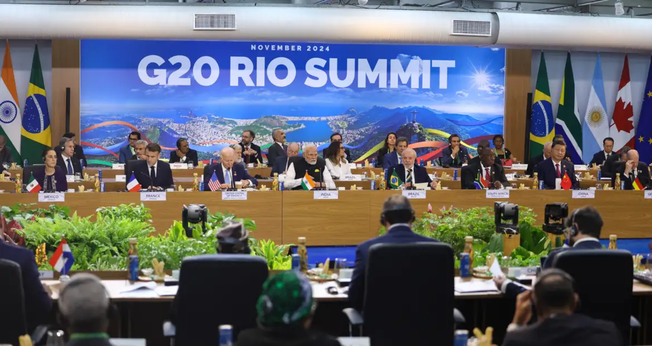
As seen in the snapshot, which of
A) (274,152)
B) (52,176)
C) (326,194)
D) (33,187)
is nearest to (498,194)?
(326,194)

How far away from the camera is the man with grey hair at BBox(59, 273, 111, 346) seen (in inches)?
89.4

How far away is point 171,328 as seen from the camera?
359cm

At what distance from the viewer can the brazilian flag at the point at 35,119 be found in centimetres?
1410

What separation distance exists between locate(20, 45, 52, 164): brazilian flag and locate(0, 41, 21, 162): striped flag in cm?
17

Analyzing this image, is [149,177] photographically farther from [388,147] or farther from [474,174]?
[388,147]

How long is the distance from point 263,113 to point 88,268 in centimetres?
973

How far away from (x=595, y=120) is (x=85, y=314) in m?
14.7

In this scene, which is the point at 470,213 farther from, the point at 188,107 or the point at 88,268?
the point at 188,107

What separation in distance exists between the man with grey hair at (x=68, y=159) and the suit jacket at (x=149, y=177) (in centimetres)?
215

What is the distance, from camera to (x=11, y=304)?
3.43m

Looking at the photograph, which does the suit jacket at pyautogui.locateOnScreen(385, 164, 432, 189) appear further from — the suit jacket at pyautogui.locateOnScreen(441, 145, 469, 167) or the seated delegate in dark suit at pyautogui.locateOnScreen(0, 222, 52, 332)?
the seated delegate in dark suit at pyautogui.locateOnScreen(0, 222, 52, 332)

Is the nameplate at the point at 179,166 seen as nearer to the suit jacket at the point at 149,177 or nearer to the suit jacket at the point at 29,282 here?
the suit jacket at the point at 149,177

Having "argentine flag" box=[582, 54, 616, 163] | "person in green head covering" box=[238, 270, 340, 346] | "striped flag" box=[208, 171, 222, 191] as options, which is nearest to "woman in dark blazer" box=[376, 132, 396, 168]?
"striped flag" box=[208, 171, 222, 191]

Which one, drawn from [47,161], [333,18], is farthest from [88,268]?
[333,18]
